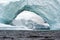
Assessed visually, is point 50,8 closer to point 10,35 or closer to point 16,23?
point 16,23

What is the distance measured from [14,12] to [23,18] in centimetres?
16

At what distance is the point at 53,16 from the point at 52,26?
5.4 inches

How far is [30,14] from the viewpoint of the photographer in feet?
6.95

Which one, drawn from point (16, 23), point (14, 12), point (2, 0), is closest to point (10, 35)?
point (16, 23)

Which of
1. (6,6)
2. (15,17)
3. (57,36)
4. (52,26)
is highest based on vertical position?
(6,6)

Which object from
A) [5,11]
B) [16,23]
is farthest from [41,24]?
[5,11]

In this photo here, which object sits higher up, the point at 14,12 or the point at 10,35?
the point at 14,12

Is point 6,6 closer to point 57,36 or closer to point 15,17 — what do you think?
point 15,17

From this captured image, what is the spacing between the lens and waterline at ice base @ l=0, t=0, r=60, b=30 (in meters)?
2.08

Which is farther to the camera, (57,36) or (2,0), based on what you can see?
(2,0)

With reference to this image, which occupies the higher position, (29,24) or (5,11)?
(5,11)

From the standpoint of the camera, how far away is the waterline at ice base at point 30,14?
Result: 2078 millimetres

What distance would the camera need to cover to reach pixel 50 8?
84.1 inches

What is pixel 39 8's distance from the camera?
214cm
